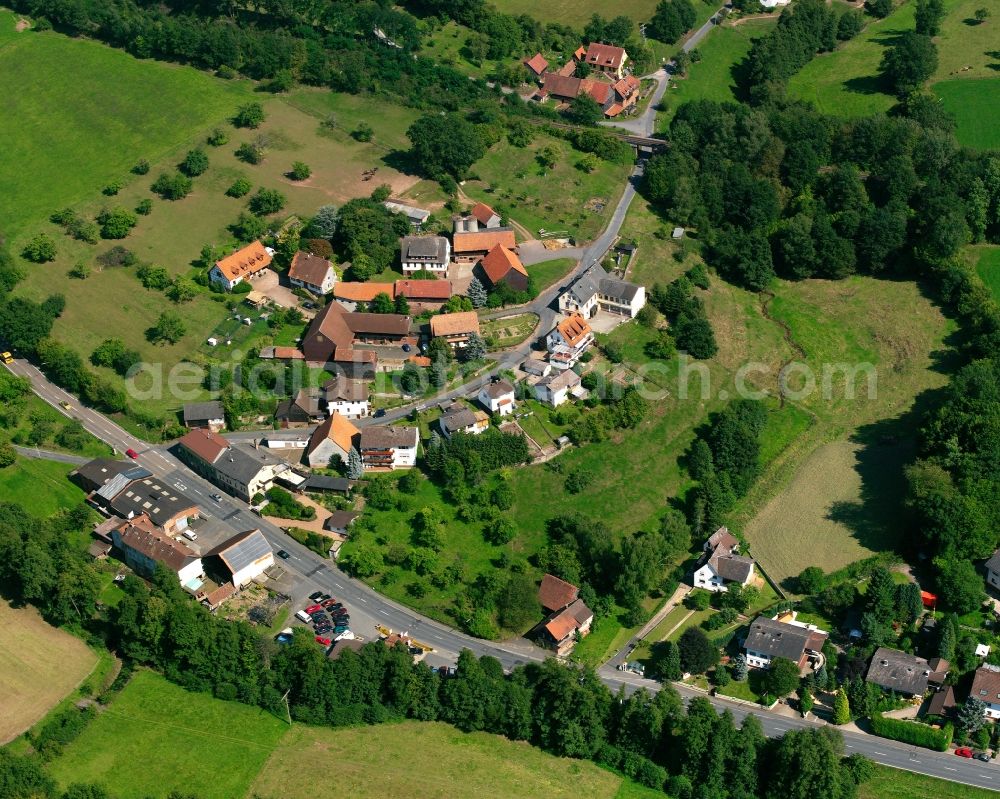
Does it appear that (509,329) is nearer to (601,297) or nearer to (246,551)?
(601,297)

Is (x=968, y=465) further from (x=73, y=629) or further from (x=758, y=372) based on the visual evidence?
(x=73, y=629)

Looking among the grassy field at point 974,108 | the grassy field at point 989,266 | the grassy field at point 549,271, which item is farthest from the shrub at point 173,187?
the grassy field at point 974,108

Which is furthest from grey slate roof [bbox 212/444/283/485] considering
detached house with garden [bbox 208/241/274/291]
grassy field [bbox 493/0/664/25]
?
grassy field [bbox 493/0/664/25]

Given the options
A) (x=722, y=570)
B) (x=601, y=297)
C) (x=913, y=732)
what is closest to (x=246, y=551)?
(x=722, y=570)

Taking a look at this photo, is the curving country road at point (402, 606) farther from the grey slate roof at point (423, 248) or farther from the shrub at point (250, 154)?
the shrub at point (250, 154)

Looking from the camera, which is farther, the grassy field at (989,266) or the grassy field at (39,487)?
the grassy field at (989,266)

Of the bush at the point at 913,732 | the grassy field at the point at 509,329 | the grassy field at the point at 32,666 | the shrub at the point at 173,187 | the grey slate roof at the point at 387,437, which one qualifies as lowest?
the grassy field at the point at 32,666

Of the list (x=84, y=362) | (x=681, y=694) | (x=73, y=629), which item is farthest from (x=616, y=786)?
(x=84, y=362)
